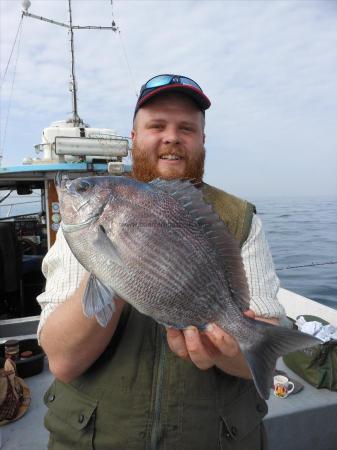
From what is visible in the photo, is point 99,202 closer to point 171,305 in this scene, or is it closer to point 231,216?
point 171,305

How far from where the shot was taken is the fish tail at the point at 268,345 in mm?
1614

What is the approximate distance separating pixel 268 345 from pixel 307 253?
13.3 m

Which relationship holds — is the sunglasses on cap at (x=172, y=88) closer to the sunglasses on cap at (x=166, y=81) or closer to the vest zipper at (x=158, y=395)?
the sunglasses on cap at (x=166, y=81)

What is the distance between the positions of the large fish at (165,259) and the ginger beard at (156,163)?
2.05 feet

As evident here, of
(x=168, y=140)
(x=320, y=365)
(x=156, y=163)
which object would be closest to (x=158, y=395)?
(x=156, y=163)

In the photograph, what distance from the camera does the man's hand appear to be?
167 cm

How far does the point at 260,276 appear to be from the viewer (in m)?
2.16

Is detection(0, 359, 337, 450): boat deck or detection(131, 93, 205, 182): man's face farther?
detection(0, 359, 337, 450): boat deck

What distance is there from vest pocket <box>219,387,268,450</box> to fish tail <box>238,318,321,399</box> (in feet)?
1.80

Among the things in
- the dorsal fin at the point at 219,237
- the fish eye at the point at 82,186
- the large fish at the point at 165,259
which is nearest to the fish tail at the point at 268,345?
the large fish at the point at 165,259

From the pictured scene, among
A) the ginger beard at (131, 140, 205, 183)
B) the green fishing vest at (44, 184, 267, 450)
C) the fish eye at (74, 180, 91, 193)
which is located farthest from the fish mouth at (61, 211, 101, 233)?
the ginger beard at (131, 140, 205, 183)

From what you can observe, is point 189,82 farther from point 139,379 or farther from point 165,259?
point 139,379

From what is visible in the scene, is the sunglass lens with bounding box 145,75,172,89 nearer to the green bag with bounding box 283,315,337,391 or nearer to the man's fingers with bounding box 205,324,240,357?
the man's fingers with bounding box 205,324,240,357

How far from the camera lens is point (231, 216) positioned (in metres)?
2.28
